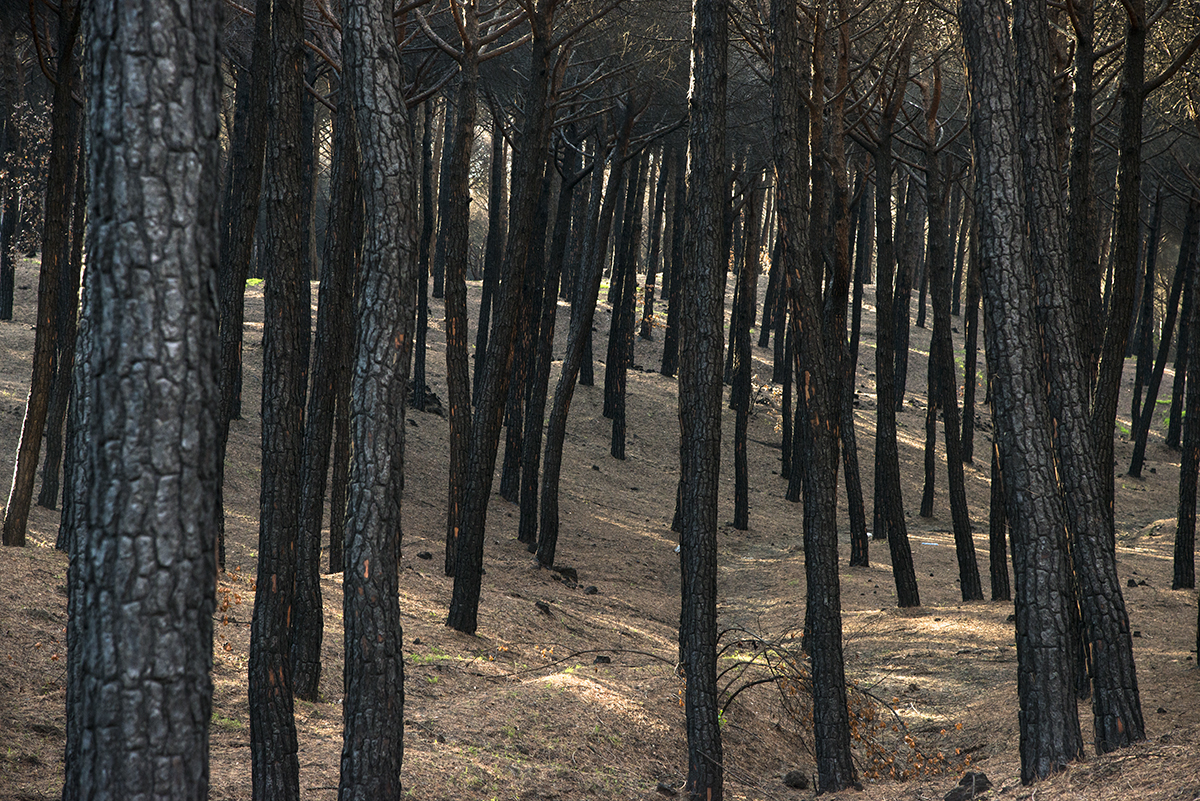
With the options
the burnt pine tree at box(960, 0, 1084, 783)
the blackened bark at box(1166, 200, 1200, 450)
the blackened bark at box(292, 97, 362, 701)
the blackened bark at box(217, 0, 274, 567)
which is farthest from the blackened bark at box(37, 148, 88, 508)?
the blackened bark at box(1166, 200, 1200, 450)

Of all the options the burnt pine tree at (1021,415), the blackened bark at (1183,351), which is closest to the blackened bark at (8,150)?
the burnt pine tree at (1021,415)

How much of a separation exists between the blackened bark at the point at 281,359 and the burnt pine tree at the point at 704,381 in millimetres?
2540

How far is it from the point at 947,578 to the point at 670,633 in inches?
197

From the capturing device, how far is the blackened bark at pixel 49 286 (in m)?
8.00

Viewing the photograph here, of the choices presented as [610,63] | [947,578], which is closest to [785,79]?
[610,63]

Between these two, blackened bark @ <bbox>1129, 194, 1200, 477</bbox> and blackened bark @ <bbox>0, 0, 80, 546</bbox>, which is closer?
blackened bark @ <bbox>0, 0, 80, 546</bbox>

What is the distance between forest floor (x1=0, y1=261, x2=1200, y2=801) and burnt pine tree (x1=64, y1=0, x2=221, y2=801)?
9.15 feet

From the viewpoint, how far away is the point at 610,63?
14133 millimetres

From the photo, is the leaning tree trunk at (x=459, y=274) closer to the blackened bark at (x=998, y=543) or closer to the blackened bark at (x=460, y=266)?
the blackened bark at (x=460, y=266)

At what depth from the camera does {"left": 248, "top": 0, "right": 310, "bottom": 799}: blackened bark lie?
497 cm

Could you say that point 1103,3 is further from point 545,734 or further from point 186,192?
point 186,192

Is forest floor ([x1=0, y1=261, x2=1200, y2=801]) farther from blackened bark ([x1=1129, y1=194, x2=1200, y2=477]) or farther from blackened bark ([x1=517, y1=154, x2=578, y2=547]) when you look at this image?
blackened bark ([x1=1129, y1=194, x2=1200, y2=477])

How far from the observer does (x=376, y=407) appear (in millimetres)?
4270

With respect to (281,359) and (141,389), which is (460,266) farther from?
(141,389)
